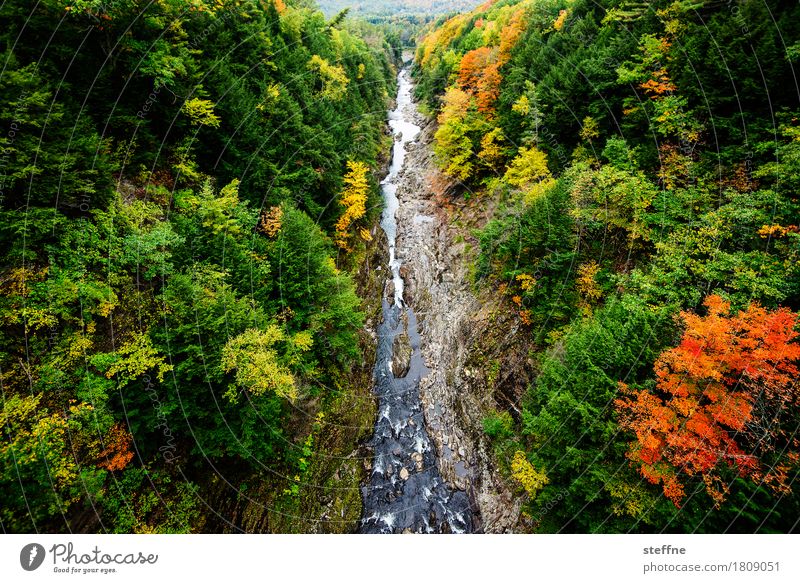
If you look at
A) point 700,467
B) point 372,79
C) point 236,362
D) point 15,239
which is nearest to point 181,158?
point 15,239

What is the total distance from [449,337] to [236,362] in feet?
61.2

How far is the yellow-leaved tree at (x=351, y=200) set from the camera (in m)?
29.4

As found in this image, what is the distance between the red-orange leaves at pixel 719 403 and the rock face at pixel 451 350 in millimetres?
9203

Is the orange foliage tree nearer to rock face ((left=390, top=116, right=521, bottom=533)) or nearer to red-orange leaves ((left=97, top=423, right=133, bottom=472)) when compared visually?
rock face ((left=390, top=116, right=521, bottom=533))

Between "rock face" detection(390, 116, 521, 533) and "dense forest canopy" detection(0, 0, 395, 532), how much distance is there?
7.06 meters

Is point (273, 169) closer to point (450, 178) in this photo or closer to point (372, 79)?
point (450, 178)

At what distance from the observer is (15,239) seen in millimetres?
11531

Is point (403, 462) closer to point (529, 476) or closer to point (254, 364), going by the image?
point (529, 476)

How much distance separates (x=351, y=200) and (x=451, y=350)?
16.9 meters

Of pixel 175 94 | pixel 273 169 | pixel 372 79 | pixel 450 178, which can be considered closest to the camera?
pixel 175 94
